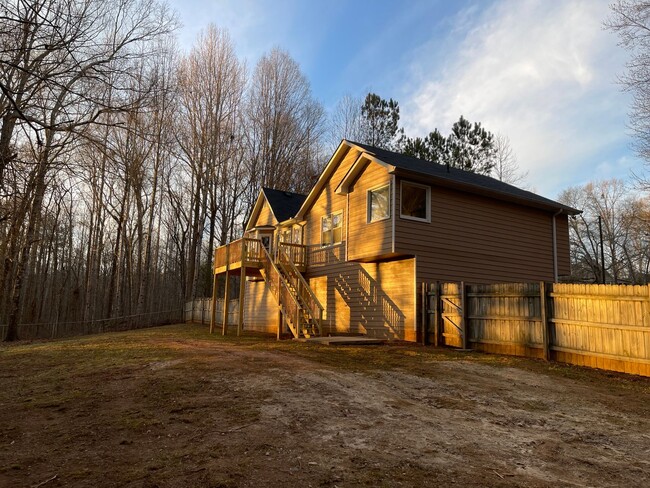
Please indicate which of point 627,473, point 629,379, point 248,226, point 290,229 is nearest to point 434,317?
point 629,379

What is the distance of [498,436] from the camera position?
14.2ft

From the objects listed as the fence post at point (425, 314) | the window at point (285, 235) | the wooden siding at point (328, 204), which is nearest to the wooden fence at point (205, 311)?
the window at point (285, 235)

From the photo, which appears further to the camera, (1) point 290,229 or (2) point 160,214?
(2) point 160,214

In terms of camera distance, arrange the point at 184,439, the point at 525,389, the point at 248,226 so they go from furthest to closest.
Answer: the point at 248,226 < the point at 525,389 < the point at 184,439

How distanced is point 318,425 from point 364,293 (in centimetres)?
1084

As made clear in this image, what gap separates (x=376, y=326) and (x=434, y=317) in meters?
3.01

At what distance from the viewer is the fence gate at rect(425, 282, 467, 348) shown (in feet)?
36.4

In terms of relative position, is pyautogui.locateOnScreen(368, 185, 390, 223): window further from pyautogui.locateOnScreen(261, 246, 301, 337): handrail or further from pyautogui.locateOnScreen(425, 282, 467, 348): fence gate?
pyautogui.locateOnScreen(261, 246, 301, 337): handrail

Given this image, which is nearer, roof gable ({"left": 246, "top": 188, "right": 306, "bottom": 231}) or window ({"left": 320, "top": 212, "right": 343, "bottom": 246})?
window ({"left": 320, "top": 212, "right": 343, "bottom": 246})

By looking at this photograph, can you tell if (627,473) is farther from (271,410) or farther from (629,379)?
(629,379)

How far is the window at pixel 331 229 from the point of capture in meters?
16.5

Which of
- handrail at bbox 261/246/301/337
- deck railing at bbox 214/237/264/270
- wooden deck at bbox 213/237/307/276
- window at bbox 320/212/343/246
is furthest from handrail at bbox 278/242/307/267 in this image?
handrail at bbox 261/246/301/337

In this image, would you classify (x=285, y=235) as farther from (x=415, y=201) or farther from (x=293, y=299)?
(x=415, y=201)

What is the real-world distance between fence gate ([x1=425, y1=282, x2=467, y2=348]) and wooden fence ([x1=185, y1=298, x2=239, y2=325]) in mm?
14038
